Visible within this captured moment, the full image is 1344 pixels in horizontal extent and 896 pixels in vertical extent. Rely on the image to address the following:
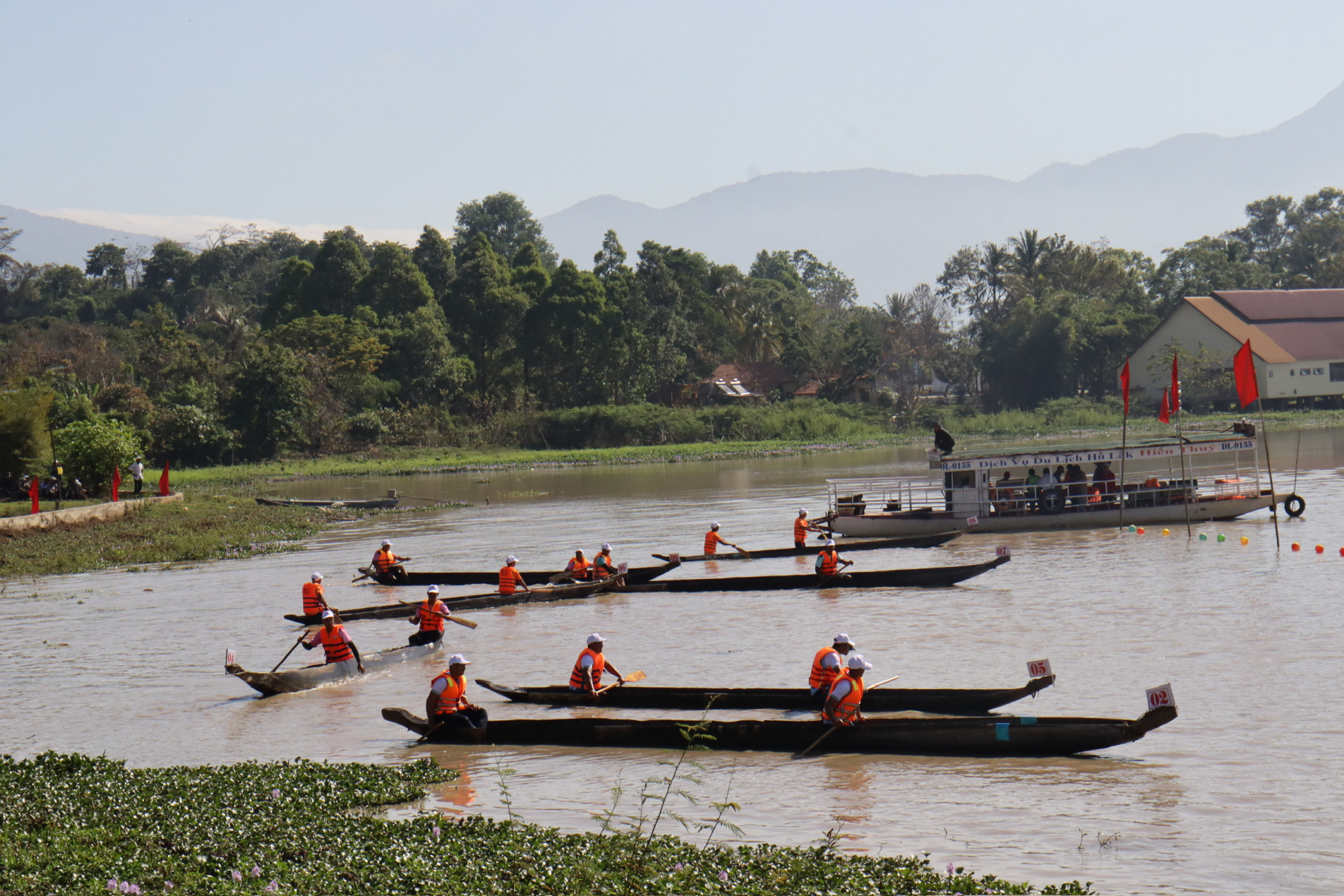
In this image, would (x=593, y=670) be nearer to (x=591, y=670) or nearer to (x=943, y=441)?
(x=591, y=670)

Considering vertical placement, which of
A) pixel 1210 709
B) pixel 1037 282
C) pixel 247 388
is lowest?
pixel 1210 709

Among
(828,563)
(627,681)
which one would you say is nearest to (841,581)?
(828,563)

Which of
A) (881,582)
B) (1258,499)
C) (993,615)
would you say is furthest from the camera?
(1258,499)

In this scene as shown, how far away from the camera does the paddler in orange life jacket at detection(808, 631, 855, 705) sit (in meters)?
12.6

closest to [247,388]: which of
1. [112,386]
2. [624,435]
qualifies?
[112,386]

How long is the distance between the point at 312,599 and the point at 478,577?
5.63 meters

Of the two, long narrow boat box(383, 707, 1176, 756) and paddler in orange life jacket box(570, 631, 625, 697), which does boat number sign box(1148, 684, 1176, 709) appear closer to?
long narrow boat box(383, 707, 1176, 756)

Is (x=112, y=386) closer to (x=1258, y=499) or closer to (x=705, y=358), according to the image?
(x=705, y=358)

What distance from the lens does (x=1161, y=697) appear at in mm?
10617

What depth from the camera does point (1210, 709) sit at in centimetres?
1317

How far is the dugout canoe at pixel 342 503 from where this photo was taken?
4453 centimetres

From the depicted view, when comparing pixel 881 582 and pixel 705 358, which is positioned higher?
pixel 705 358

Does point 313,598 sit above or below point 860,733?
above

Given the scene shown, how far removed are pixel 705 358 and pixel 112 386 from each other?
1552 inches
